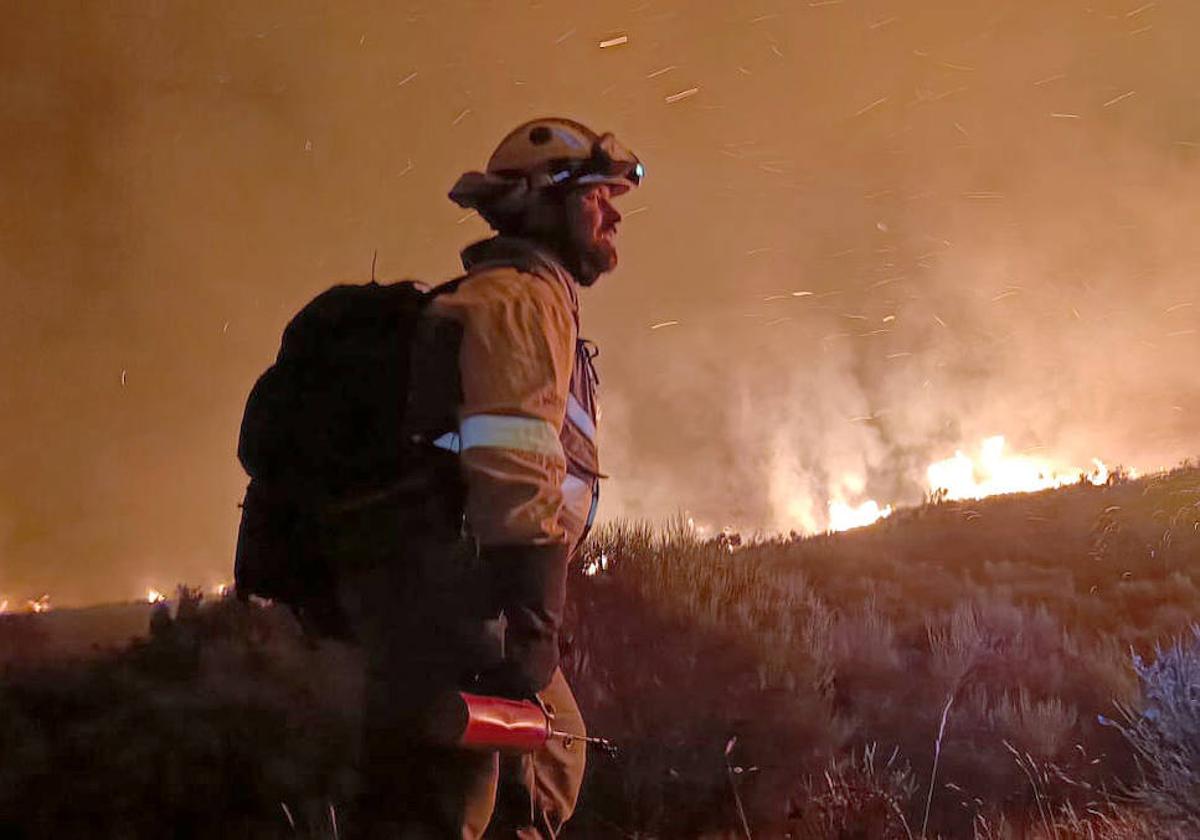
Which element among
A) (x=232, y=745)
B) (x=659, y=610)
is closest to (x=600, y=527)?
A: (x=659, y=610)

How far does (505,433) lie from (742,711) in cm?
270

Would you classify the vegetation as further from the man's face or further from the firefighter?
the man's face

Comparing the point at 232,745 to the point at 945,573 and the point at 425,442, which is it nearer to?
the point at 425,442

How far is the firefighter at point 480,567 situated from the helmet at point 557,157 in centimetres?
30

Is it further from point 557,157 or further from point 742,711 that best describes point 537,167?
point 742,711

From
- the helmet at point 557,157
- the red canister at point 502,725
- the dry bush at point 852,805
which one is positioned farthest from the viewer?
the dry bush at point 852,805

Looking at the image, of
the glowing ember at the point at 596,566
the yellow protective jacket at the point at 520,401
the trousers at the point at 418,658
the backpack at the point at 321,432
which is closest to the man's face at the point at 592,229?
the yellow protective jacket at the point at 520,401

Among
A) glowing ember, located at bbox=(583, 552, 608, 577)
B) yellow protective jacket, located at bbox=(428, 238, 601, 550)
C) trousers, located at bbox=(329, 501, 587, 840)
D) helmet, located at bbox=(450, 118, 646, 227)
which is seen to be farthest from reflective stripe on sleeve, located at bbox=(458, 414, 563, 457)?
glowing ember, located at bbox=(583, 552, 608, 577)

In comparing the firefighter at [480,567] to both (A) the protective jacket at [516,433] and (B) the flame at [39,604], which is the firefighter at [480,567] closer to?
(A) the protective jacket at [516,433]

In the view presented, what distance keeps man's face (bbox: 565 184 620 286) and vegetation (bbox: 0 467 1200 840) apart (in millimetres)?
1245

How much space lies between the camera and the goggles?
264 cm

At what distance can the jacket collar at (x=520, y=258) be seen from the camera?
2.44 metres

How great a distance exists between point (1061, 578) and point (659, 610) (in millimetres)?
3152

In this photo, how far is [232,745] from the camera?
3887 mm
